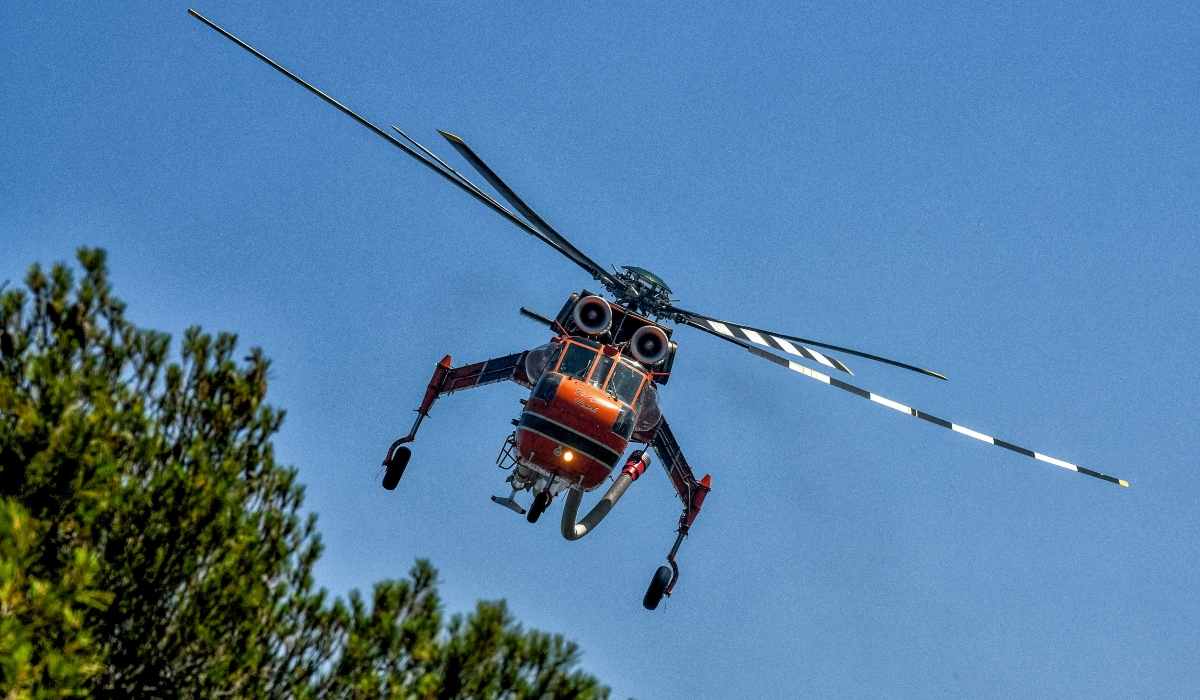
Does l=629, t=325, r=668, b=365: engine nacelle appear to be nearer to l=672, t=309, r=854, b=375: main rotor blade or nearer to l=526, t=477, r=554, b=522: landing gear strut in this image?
l=672, t=309, r=854, b=375: main rotor blade

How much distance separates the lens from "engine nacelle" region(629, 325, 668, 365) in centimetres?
3356

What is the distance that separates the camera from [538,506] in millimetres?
31750

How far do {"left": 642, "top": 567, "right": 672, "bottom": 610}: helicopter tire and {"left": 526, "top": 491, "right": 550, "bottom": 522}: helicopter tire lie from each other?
19.8 feet

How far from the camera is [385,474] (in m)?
36.2

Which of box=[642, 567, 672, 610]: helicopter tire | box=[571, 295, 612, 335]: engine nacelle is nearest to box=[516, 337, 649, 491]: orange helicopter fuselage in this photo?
box=[571, 295, 612, 335]: engine nacelle

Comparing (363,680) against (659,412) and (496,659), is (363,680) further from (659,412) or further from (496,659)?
(659,412)

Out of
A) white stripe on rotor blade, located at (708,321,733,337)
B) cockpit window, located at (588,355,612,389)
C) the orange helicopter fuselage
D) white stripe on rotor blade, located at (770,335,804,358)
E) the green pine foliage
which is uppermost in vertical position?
white stripe on rotor blade, located at (708,321,733,337)

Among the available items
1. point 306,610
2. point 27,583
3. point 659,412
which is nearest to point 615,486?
point 659,412

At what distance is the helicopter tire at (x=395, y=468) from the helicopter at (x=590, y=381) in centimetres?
3

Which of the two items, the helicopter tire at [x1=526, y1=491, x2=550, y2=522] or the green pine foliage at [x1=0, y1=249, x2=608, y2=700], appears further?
the helicopter tire at [x1=526, y1=491, x2=550, y2=522]

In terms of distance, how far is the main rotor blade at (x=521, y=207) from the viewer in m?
27.7

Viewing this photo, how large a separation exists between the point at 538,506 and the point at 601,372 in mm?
3805

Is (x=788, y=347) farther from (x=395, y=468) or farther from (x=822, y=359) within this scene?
(x=395, y=468)

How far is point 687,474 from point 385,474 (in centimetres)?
906
